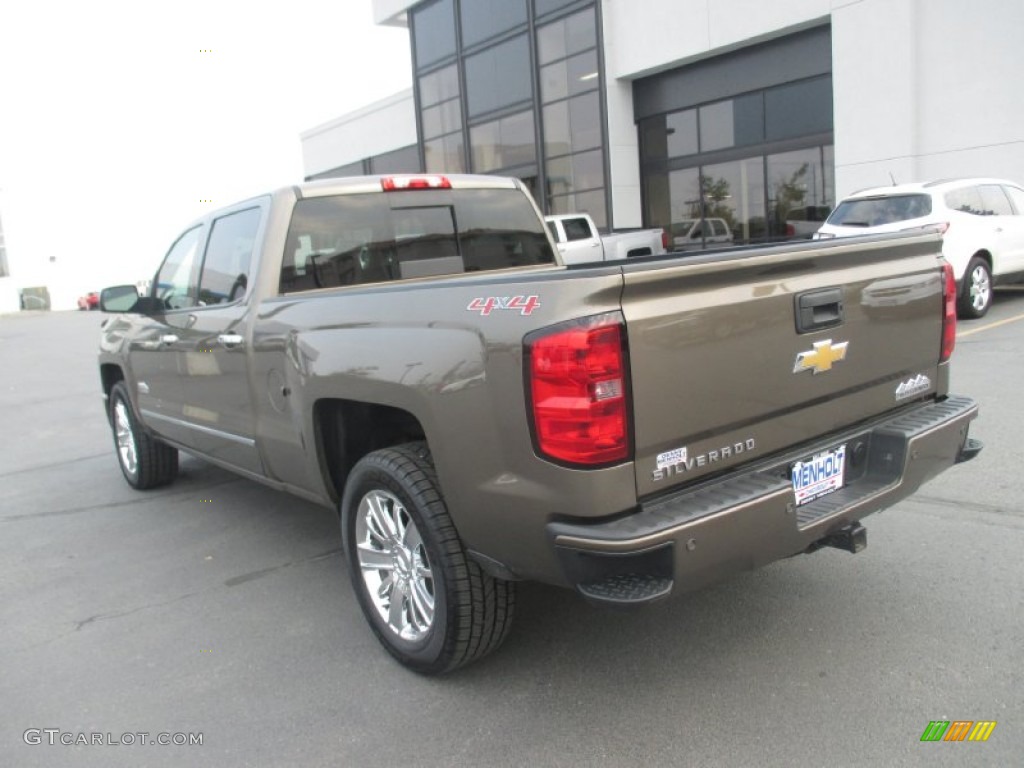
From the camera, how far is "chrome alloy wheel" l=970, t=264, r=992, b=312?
10758 mm

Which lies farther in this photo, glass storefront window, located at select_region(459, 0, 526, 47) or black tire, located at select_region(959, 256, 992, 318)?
glass storefront window, located at select_region(459, 0, 526, 47)

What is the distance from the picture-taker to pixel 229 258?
4.54 meters

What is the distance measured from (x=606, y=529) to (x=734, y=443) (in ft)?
1.96

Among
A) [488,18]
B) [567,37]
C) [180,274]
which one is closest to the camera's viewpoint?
[180,274]

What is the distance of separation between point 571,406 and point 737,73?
57.0 feet

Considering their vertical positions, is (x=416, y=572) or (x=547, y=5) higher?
(x=547, y=5)

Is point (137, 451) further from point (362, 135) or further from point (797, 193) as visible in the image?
point (362, 135)

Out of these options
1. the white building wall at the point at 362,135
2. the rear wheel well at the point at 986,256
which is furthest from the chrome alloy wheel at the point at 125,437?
the white building wall at the point at 362,135

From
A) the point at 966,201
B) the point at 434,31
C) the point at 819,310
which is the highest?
the point at 434,31

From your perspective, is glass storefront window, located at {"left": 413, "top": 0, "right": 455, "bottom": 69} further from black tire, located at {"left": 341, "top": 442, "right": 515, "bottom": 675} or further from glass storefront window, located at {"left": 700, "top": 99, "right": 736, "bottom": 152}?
black tire, located at {"left": 341, "top": 442, "right": 515, "bottom": 675}

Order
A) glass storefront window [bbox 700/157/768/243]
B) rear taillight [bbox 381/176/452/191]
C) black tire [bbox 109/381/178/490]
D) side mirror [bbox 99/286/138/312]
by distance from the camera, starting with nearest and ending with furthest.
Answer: rear taillight [bbox 381/176/452/191], side mirror [bbox 99/286/138/312], black tire [bbox 109/381/178/490], glass storefront window [bbox 700/157/768/243]

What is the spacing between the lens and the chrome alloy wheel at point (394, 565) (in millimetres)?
3203

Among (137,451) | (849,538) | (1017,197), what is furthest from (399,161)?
(849,538)

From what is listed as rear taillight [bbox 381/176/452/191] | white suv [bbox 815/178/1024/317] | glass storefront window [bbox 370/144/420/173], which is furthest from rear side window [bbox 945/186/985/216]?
glass storefront window [bbox 370/144/420/173]
